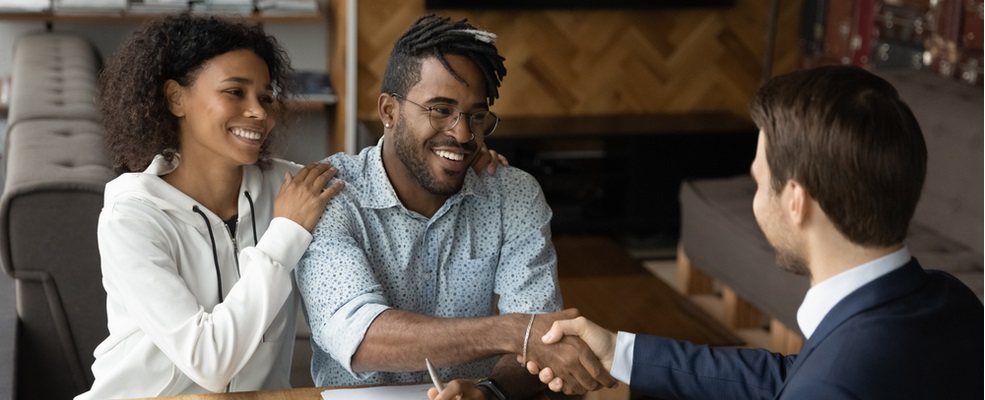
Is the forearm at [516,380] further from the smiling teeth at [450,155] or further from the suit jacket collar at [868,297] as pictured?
the suit jacket collar at [868,297]

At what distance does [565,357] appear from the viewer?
1660 millimetres

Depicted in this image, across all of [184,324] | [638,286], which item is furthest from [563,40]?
[184,324]

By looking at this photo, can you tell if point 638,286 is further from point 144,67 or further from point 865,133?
point 865,133

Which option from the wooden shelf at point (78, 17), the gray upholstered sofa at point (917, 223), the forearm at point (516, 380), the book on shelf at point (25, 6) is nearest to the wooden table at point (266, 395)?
the forearm at point (516, 380)

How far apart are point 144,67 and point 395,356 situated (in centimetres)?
60

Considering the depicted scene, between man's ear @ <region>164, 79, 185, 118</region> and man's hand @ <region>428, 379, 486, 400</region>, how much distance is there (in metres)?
0.60

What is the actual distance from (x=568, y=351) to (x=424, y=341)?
205 millimetres

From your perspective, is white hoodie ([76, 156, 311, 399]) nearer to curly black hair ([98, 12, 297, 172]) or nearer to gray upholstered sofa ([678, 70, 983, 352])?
curly black hair ([98, 12, 297, 172])

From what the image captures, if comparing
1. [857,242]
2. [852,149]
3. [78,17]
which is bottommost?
[78,17]

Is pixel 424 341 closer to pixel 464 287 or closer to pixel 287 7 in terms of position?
pixel 464 287

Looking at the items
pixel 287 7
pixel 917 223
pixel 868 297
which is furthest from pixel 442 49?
pixel 287 7

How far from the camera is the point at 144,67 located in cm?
180

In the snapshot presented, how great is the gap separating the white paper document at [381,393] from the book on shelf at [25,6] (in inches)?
115

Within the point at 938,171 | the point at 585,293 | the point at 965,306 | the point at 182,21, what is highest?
the point at 182,21
